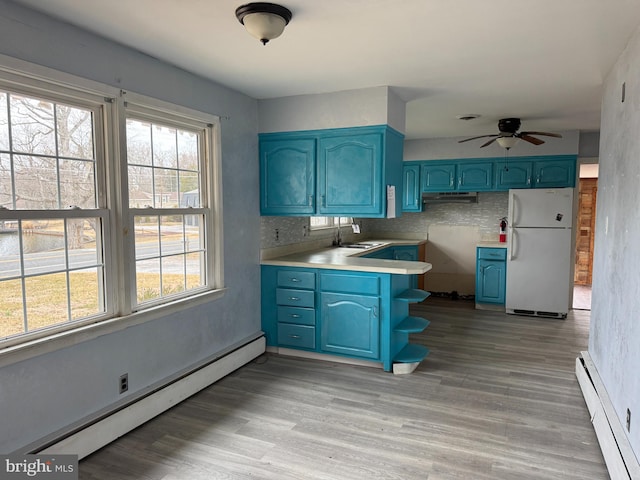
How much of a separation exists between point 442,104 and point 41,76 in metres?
3.22

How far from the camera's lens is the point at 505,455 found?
2428mm

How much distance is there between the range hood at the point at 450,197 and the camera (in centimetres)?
618

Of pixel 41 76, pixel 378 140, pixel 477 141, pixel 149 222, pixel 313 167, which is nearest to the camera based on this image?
pixel 41 76

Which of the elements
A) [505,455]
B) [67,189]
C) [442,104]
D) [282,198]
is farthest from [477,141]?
[67,189]

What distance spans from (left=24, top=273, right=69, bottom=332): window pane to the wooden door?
761 cm

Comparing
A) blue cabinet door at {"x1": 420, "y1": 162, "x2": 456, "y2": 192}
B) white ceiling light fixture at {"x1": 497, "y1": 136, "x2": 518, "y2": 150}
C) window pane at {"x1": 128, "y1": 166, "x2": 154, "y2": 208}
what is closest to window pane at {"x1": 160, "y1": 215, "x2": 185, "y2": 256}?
window pane at {"x1": 128, "y1": 166, "x2": 154, "y2": 208}

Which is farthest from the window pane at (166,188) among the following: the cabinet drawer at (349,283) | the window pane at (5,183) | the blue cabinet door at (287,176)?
the cabinet drawer at (349,283)

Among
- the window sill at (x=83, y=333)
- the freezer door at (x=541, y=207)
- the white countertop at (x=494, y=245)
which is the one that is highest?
the freezer door at (x=541, y=207)

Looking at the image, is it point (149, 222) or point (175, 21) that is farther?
point (149, 222)

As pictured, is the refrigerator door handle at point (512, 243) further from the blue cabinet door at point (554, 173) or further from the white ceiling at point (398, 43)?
the white ceiling at point (398, 43)

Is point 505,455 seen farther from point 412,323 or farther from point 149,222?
point 149,222

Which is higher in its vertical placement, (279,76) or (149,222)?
(279,76)

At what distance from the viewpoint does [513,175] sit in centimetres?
569

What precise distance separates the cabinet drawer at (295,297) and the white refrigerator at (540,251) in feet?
10.0
